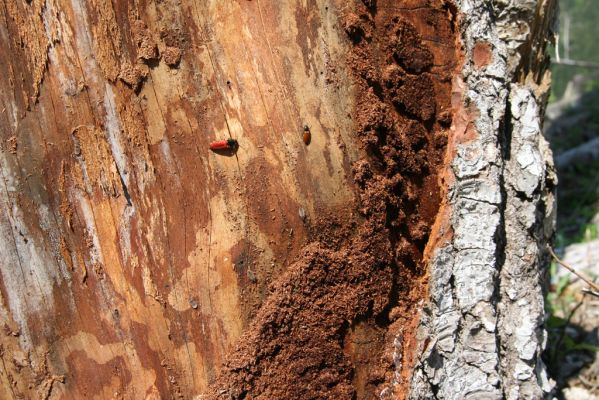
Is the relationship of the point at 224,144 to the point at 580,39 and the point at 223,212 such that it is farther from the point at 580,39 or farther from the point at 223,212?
the point at 580,39

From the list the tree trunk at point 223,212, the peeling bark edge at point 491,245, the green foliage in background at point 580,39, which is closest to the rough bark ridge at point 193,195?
the tree trunk at point 223,212

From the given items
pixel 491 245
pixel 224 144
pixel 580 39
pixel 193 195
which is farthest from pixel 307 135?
pixel 580 39

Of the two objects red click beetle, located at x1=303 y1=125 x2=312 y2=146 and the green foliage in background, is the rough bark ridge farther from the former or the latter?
the green foliage in background

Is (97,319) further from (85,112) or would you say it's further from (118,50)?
(118,50)

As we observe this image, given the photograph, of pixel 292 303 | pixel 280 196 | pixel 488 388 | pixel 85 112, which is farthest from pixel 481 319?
pixel 85 112

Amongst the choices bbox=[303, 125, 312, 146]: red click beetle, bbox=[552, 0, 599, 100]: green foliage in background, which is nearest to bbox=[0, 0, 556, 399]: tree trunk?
bbox=[303, 125, 312, 146]: red click beetle

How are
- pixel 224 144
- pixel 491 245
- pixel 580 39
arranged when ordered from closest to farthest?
pixel 224 144, pixel 491 245, pixel 580 39

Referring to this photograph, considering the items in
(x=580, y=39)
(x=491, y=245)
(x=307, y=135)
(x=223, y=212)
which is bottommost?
(x=580, y=39)
